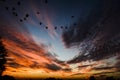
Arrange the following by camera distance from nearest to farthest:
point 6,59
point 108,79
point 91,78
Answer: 1. point 6,59
2. point 91,78
3. point 108,79

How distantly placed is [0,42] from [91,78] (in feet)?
171

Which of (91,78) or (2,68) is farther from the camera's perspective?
(91,78)

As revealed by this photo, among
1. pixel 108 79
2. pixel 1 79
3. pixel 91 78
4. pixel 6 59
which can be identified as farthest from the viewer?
pixel 108 79

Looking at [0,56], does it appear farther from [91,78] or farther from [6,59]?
[91,78]

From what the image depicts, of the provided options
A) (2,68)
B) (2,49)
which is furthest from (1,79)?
(2,49)

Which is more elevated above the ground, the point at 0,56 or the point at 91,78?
the point at 91,78

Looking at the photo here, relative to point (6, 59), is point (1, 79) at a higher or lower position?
lower

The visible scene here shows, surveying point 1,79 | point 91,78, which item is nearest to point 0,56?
point 1,79

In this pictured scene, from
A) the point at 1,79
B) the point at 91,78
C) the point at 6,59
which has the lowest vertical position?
the point at 1,79

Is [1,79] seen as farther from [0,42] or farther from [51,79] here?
[51,79]

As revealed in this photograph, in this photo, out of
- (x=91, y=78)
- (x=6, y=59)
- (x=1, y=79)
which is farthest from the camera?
(x=91, y=78)

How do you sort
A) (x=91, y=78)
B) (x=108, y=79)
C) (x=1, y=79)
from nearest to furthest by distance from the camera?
(x=1, y=79) < (x=91, y=78) < (x=108, y=79)

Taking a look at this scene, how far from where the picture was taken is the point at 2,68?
219ft

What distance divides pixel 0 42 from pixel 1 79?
10671 mm
